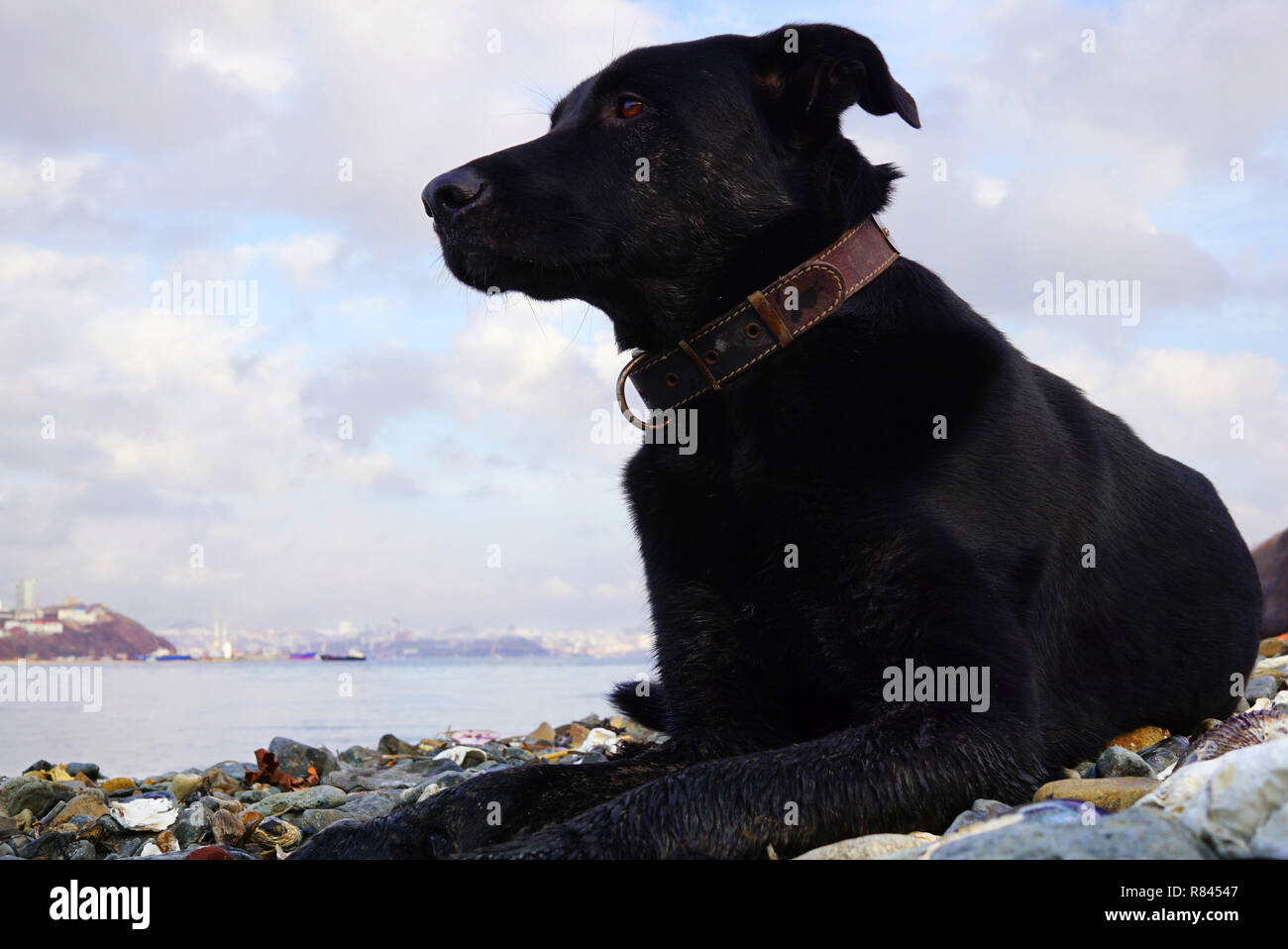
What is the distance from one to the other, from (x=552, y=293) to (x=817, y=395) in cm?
99

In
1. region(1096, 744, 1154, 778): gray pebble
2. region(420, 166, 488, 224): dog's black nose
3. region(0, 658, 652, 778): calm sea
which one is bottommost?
region(0, 658, 652, 778): calm sea

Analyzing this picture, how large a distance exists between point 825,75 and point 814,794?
233cm

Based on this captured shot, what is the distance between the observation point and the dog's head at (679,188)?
3.48m

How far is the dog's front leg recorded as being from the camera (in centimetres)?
260

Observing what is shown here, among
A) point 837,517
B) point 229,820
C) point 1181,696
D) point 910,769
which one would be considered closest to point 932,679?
point 910,769

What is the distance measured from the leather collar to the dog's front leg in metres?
1.21

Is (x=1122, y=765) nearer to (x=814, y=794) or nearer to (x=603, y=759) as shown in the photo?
(x=814, y=794)

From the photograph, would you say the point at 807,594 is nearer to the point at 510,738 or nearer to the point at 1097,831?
the point at 1097,831

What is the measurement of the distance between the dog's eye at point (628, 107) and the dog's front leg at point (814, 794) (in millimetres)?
2157

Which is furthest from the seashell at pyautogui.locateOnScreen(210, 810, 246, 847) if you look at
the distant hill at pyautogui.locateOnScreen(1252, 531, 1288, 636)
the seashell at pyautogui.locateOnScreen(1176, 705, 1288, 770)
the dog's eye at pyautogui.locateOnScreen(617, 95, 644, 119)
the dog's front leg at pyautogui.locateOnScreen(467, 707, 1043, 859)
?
the distant hill at pyautogui.locateOnScreen(1252, 531, 1288, 636)

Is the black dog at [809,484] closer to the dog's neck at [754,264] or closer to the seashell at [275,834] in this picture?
the dog's neck at [754,264]

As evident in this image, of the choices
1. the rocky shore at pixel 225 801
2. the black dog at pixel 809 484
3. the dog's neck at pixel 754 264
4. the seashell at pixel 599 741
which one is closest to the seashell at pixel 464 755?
the rocky shore at pixel 225 801

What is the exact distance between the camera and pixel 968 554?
Answer: 10.2 feet

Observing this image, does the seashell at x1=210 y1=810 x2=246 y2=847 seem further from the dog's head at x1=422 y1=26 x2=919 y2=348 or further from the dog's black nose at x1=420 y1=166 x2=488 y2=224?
the dog's black nose at x1=420 y1=166 x2=488 y2=224
